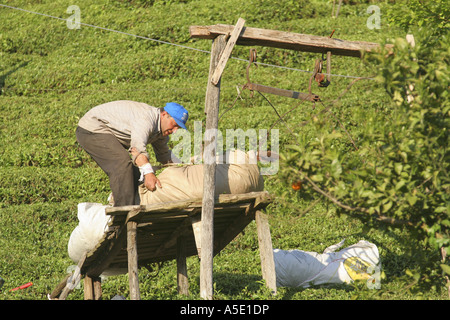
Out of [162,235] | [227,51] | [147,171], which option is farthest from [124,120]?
[162,235]

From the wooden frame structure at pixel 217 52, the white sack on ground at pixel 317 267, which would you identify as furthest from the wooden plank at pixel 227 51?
the white sack on ground at pixel 317 267

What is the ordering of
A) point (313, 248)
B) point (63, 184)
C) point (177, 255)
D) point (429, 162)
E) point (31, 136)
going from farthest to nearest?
point (31, 136)
point (63, 184)
point (313, 248)
point (177, 255)
point (429, 162)

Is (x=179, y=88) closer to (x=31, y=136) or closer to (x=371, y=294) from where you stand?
(x=31, y=136)

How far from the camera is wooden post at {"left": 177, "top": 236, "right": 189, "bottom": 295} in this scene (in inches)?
316

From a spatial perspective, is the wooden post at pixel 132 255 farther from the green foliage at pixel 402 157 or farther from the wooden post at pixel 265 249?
the green foliage at pixel 402 157

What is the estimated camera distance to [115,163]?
21.1 ft

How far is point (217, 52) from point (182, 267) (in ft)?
11.1

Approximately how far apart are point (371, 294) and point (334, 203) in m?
0.88

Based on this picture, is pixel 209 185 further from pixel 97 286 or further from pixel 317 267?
pixel 317 267

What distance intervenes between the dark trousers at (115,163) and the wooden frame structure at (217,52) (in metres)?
0.84

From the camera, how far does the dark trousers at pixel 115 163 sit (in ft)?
20.7

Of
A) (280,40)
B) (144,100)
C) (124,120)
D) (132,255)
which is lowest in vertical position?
(144,100)

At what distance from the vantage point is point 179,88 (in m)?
17.0

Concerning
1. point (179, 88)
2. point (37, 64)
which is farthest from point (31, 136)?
point (37, 64)
